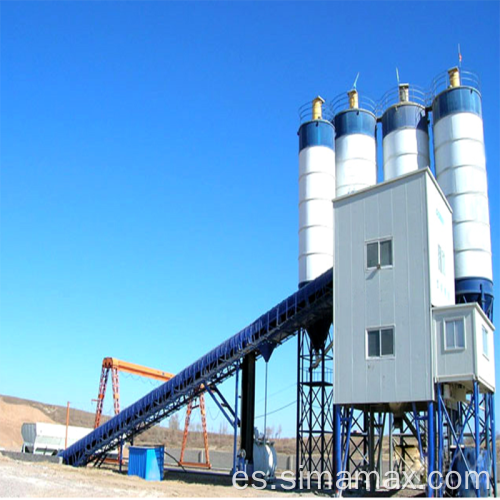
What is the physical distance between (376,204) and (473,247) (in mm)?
6031

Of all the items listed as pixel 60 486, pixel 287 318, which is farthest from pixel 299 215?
pixel 60 486

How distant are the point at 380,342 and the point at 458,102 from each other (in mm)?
13499

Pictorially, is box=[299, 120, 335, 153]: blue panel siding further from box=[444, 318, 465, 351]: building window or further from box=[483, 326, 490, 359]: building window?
box=[444, 318, 465, 351]: building window

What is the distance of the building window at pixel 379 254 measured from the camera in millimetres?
26891

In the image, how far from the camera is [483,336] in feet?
86.5

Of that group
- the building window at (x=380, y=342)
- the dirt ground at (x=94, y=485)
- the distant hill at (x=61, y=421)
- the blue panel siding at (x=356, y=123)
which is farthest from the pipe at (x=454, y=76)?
the distant hill at (x=61, y=421)

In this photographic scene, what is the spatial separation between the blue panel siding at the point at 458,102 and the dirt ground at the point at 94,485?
19364mm

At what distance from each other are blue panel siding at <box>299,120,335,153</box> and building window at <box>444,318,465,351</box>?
1480 cm

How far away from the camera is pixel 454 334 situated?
25.0 m

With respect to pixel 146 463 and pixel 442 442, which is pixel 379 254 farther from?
pixel 146 463

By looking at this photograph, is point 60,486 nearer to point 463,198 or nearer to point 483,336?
point 483,336

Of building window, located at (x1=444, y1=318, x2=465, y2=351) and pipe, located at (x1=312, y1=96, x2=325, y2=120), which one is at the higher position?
pipe, located at (x1=312, y1=96, x2=325, y2=120)

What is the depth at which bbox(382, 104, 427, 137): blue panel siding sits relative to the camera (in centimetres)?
3431

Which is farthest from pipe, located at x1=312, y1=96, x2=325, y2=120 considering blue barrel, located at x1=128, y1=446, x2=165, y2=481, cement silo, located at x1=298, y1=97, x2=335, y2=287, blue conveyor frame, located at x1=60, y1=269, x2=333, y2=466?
blue barrel, located at x1=128, y1=446, x2=165, y2=481
